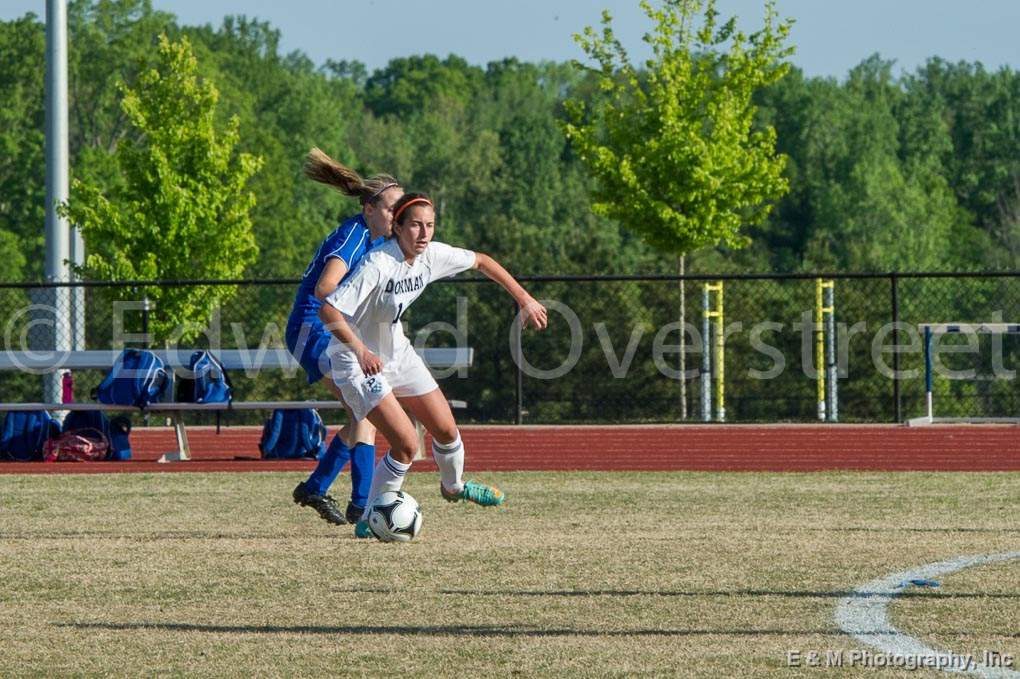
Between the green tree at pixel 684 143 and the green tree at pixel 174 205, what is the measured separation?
252 inches

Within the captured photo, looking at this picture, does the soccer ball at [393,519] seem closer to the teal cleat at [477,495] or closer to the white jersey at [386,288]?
the teal cleat at [477,495]

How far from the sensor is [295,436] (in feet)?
53.4

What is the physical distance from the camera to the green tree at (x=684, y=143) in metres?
27.1

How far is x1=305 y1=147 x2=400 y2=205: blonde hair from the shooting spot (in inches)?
349

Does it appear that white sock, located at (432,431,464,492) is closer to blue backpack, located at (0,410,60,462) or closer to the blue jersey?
the blue jersey

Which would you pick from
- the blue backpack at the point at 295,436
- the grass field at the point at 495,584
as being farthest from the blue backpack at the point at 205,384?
the grass field at the point at 495,584

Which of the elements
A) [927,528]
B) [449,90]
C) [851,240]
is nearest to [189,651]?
[927,528]

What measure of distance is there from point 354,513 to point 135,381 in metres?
7.27

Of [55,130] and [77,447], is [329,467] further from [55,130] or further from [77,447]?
[55,130]

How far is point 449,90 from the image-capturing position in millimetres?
119188

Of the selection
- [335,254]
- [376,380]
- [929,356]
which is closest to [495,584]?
[376,380]

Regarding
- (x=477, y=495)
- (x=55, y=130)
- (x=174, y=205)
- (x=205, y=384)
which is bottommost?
(x=477, y=495)

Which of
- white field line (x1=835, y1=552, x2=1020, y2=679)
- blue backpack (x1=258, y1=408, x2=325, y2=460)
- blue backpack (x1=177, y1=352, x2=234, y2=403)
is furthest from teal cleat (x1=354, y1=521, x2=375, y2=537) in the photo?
blue backpack (x1=177, y1=352, x2=234, y2=403)

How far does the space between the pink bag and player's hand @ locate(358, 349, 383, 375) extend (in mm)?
9399
